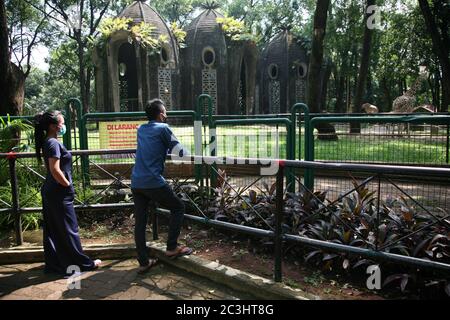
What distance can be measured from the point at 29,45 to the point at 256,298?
33.2 meters

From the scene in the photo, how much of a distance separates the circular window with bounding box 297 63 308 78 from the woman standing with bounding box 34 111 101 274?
29106 millimetres

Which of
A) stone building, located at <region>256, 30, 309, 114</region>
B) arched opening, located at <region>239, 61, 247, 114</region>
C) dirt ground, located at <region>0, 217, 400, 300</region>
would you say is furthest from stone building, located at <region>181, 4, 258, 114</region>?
dirt ground, located at <region>0, 217, 400, 300</region>

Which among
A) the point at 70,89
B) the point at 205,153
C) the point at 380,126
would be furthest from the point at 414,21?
the point at 70,89

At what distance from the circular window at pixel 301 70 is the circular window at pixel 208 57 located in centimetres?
803

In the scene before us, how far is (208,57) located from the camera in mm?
26969

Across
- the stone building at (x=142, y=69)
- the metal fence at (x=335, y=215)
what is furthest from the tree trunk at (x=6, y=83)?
the stone building at (x=142, y=69)

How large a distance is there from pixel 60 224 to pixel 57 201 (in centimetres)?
25

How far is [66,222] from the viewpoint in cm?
439

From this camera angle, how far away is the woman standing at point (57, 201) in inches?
165

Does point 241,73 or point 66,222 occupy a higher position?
point 241,73

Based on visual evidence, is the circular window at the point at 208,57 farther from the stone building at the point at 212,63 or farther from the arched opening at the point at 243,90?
the arched opening at the point at 243,90

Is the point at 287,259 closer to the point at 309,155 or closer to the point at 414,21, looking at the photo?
the point at 309,155

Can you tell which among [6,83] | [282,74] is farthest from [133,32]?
[6,83]

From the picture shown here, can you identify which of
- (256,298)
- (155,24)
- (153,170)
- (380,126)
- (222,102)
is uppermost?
(155,24)
